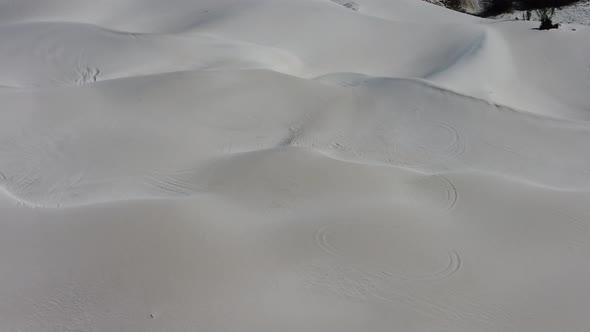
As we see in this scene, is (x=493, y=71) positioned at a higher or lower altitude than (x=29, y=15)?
higher

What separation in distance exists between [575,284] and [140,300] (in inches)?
101

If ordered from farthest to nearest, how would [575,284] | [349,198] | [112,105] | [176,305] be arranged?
[112,105]
[349,198]
[575,284]
[176,305]

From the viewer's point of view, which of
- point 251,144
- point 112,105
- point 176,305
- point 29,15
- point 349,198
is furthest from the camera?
point 29,15

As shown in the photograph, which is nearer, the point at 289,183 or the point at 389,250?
the point at 389,250

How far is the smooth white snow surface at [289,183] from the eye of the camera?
284cm

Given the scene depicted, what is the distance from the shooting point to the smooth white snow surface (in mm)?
2840

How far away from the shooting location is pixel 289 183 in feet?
12.7

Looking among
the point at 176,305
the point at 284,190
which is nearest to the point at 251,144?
the point at 284,190

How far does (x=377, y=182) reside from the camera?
3.89 m

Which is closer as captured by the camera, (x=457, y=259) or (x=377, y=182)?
(x=457, y=259)

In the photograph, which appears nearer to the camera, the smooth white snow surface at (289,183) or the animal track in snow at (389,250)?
the smooth white snow surface at (289,183)

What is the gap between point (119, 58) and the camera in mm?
6332

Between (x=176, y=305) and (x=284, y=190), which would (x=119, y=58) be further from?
(x=176, y=305)

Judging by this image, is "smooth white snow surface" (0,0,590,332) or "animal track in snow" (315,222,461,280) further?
"animal track in snow" (315,222,461,280)
